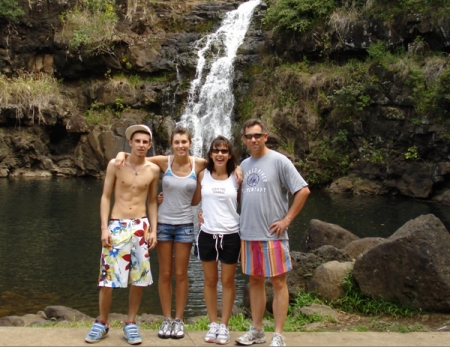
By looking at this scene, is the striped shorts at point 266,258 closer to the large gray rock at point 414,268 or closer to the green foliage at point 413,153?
the large gray rock at point 414,268

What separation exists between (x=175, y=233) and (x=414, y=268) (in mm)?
3584

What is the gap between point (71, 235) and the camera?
15.5 m

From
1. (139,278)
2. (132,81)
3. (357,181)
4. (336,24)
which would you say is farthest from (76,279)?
(132,81)

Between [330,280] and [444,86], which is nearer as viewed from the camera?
[330,280]

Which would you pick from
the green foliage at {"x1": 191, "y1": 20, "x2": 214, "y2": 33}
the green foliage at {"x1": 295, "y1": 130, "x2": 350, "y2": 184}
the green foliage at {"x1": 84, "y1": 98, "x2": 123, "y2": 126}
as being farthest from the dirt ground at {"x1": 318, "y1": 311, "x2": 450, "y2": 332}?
the green foliage at {"x1": 191, "y1": 20, "x2": 214, "y2": 33}

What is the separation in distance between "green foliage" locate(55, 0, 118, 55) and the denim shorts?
29.4 metres

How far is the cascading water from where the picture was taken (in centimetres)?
2975

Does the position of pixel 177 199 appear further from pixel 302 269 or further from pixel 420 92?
pixel 420 92

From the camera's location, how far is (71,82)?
114ft

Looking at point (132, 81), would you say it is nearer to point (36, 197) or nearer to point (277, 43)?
point (277, 43)

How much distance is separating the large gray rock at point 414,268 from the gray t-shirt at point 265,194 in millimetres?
2859

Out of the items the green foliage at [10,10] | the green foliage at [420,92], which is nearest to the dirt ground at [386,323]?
the green foliage at [420,92]

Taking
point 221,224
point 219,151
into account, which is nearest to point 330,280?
point 221,224

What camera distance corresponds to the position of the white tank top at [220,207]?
5500 mm
